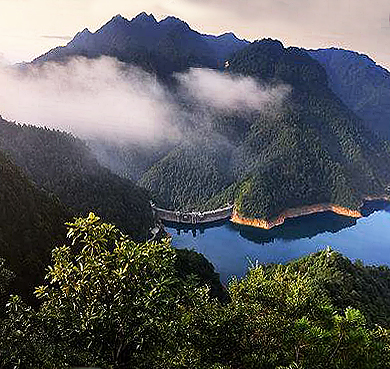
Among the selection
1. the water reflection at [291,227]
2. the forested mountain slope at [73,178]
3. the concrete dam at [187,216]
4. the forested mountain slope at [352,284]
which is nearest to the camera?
the forested mountain slope at [352,284]

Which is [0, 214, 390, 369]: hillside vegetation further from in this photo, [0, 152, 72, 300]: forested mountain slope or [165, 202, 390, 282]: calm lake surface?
[165, 202, 390, 282]: calm lake surface

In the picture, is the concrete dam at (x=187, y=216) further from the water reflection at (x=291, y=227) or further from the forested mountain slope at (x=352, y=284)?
the forested mountain slope at (x=352, y=284)

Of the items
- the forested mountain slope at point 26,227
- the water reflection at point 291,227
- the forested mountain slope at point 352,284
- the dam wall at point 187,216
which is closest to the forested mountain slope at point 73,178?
the water reflection at point 291,227

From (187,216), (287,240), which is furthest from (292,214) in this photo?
(187,216)

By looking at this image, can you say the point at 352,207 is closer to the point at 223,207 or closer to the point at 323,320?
the point at 223,207

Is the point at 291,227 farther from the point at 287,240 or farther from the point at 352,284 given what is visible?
the point at 352,284

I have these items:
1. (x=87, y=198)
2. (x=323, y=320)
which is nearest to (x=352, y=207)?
(x=87, y=198)

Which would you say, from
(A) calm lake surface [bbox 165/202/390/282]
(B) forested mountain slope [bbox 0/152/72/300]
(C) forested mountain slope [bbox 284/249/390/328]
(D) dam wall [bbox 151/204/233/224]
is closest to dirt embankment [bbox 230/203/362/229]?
(A) calm lake surface [bbox 165/202/390/282]
